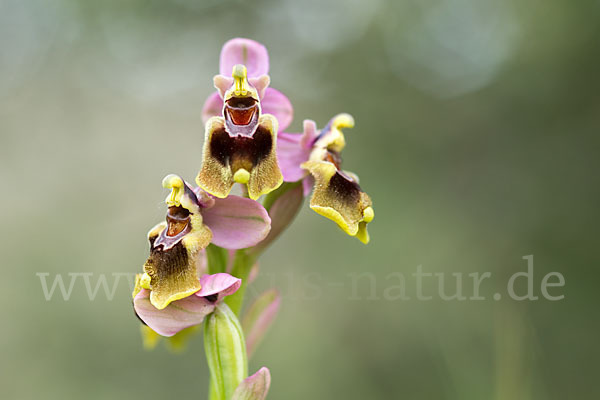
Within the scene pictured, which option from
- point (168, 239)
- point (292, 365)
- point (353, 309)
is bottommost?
point (168, 239)

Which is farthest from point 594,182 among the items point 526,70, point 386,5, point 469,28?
point 386,5

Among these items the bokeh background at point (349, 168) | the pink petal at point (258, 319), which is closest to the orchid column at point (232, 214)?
the pink petal at point (258, 319)

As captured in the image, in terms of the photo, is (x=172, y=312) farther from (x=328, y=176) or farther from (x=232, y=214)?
(x=328, y=176)

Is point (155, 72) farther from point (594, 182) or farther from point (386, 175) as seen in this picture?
point (594, 182)

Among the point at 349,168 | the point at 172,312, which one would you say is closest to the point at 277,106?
the point at 172,312

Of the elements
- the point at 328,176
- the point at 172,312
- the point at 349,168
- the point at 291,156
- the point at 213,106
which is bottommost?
the point at 172,312

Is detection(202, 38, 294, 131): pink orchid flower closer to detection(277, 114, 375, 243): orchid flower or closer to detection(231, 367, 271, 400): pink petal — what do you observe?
detection(277, 114, 375, 243): orchid flower

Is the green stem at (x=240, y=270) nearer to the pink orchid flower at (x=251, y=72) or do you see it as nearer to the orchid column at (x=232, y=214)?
the orchid column at (x=232, y=214)

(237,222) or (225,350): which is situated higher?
(237,222)
